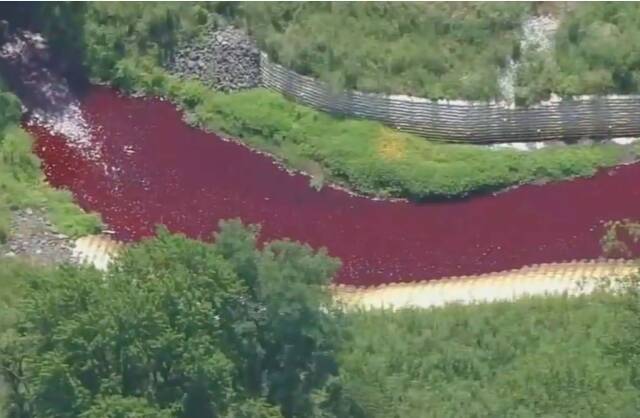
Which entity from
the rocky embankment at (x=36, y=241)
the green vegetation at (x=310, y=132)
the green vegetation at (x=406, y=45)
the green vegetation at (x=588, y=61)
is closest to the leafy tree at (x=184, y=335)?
the rocky embankment at (x=36, y=241)

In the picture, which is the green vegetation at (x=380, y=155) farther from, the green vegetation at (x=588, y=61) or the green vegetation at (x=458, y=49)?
the green vegetation at (x=588, y=61)

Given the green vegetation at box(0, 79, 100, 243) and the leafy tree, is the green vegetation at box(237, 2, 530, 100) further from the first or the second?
the leafy tree

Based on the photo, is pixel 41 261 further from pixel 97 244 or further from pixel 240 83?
pixel 240 83

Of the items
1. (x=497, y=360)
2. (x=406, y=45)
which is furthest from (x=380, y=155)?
(x=497, y=360)

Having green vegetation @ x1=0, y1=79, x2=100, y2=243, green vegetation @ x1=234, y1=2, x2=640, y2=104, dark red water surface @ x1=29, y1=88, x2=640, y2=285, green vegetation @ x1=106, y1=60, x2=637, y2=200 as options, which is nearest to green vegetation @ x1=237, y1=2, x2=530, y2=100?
green vegetation @ x1=234, y1=2, x2=640, y2=104

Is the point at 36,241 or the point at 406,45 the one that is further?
the point at 406,45

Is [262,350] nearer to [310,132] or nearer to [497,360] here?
[497,360]

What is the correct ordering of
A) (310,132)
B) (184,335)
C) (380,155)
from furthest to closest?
(310,132), (380,155), (184,335)

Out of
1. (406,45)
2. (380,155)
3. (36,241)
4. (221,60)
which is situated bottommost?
(36,241)
